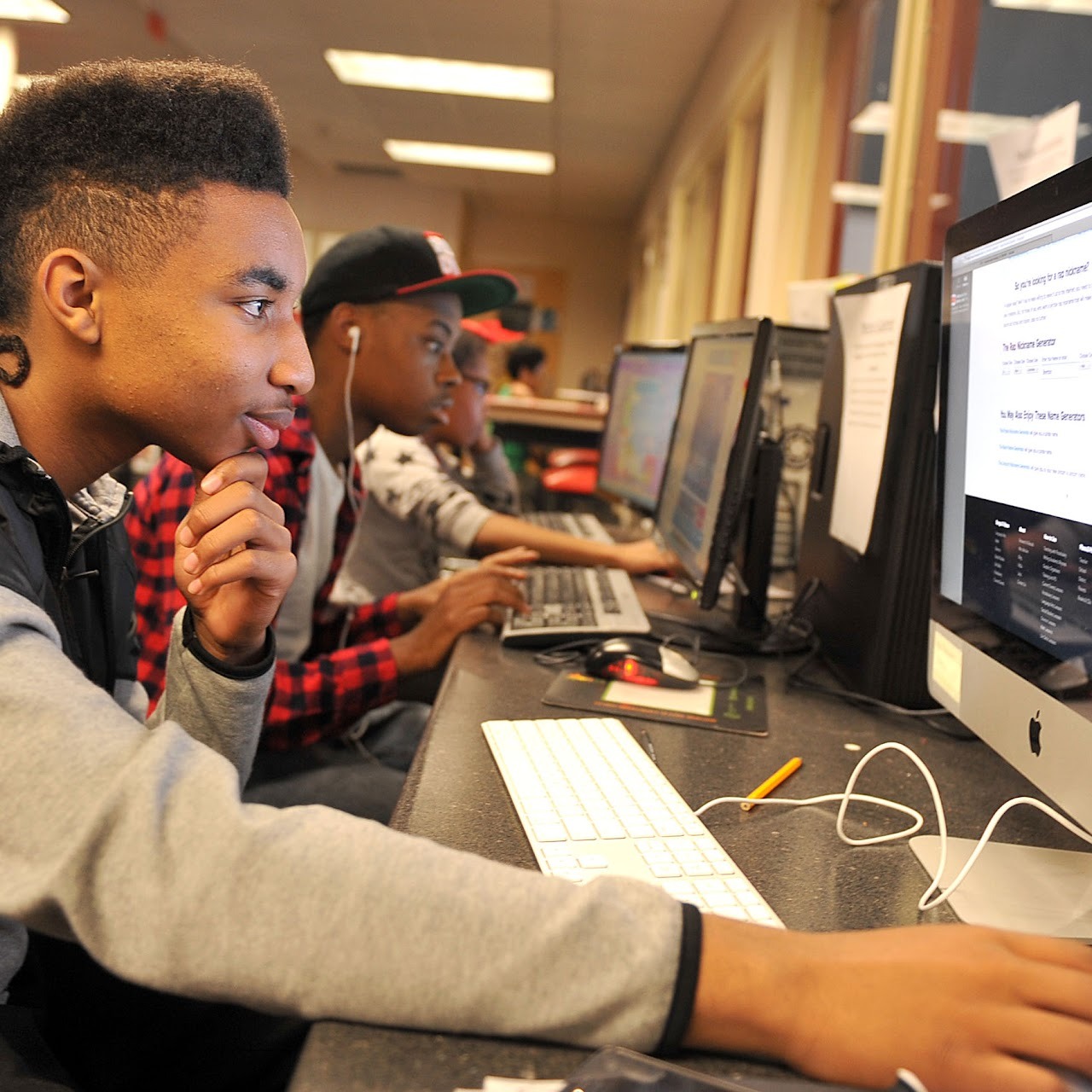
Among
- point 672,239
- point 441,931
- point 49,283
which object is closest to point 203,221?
point 49,283

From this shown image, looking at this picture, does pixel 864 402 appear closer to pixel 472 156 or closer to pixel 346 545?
pixel 346 545

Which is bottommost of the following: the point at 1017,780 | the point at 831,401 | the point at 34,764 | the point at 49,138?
the point at 1017,780

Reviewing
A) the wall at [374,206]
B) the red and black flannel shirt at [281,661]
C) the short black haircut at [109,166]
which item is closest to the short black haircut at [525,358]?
the wall at [374,206]

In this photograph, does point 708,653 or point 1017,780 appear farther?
point 708,653

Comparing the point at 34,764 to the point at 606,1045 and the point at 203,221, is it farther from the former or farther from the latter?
the point at 203,221

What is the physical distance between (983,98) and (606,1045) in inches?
97.2

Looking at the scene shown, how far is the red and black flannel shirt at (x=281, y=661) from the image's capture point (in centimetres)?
136

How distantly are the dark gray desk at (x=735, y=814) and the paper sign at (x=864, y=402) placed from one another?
9.6 inches

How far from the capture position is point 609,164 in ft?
26.6

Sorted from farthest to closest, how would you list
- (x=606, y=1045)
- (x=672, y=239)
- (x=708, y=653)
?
(x=672, y=239)
(x=708, y=653)
(x=606, y=1045)

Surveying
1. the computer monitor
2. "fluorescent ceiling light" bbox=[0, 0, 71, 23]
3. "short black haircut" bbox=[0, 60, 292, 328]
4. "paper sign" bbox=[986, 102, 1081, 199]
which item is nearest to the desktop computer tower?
the computer monitor

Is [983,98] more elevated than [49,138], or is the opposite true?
[983,98]

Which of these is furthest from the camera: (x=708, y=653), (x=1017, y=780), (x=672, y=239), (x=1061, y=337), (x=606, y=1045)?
(x=672, y=239)

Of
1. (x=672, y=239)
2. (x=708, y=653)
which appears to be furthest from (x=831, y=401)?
(x=672, y=239)
